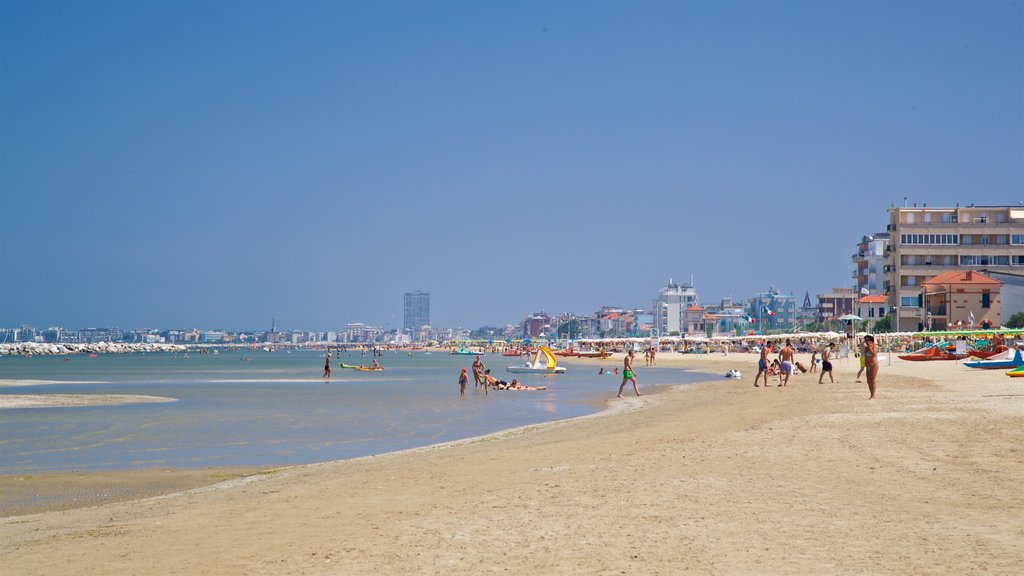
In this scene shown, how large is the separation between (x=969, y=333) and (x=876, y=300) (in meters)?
49.4

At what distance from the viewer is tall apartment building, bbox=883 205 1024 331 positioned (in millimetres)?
87250

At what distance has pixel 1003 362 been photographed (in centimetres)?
3500

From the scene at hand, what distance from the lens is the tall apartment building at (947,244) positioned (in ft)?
286

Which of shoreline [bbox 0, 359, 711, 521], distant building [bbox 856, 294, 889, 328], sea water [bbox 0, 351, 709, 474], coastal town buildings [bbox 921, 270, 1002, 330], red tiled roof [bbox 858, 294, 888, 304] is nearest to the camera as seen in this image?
shoreline [bbox 0, 359, 711, 521]

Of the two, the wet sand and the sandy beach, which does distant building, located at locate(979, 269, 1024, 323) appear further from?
the sandy beach

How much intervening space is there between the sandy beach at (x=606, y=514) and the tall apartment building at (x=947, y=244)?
77.5 m

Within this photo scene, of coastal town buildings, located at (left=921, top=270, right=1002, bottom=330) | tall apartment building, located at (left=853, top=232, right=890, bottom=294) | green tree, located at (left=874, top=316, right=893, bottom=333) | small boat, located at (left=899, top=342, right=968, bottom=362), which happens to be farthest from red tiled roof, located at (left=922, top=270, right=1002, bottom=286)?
tall apartment building, located at (left=853, top=232, right=890, bottom=294)

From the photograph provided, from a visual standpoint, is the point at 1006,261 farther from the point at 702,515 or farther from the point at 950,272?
the point at 702,515

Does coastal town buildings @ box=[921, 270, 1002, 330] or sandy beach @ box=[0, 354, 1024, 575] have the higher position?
coastal town buildings @ box=[921, 270, 1002, 330]

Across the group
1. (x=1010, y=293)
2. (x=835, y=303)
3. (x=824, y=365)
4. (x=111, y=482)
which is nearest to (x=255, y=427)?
(x=111, y=482)

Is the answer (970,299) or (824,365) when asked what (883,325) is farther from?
(824,365)

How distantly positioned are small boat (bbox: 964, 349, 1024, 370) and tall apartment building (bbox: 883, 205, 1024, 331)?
54207 mm

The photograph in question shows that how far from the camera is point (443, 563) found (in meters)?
6.89

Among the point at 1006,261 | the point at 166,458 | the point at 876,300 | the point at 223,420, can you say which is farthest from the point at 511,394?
the point at 876,300
